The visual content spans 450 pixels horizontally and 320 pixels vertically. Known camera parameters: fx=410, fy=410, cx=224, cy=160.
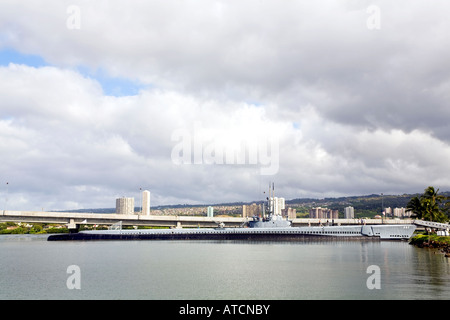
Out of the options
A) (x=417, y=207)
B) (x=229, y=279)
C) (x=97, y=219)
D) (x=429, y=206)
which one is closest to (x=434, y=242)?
(x=429, y=206)

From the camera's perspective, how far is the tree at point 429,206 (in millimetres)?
116938

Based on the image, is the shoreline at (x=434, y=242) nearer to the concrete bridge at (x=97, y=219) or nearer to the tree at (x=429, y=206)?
the tree at (x=429, y=206)

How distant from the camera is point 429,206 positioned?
118312 mm

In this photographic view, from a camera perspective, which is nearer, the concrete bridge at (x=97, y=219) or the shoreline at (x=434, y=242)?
the shoreline at (x=434, y=242)

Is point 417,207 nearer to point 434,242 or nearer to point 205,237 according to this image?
point 434,242

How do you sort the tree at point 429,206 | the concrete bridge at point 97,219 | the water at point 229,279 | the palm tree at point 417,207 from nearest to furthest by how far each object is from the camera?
the water at point 229,279
the tree at point 429,206
the palm tree at point 417,207
the concrete bridge at point 97,219

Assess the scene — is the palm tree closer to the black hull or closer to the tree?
the tree

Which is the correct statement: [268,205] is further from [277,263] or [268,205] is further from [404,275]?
[404,275]

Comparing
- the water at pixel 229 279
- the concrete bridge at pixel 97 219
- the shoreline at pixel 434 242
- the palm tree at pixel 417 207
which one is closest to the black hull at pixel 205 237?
the concrete bridge at pixel 97 219

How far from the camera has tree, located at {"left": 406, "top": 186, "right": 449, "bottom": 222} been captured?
11694cm

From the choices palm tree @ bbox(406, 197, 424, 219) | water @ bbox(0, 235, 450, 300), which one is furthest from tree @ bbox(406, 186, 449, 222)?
water @ bbox(0, 235, 450, 300)

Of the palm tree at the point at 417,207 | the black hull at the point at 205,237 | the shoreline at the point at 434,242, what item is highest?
the palm tree at the point at 417,207
